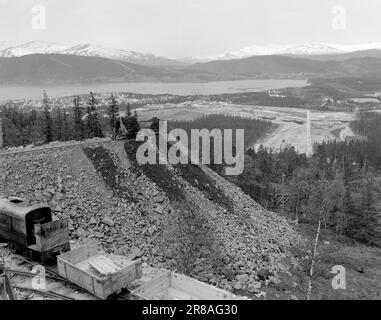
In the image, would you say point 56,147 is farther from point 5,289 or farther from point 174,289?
point 174,289

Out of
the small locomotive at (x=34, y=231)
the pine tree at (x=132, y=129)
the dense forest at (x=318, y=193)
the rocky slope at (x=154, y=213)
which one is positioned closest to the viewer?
the small locomotive at (x=34, y=231)

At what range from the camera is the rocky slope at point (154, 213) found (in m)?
25.5

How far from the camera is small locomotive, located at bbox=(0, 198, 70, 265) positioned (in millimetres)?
19094

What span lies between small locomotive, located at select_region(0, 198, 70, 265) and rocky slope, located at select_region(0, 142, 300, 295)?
512 centimetres

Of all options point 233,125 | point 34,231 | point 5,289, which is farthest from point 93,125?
point 233,125

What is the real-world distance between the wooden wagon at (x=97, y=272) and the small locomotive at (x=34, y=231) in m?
1.69

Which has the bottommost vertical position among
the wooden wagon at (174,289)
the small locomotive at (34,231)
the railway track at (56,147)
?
the wooden wagon at (174,289)

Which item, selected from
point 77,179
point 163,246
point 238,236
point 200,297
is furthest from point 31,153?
point 200,297

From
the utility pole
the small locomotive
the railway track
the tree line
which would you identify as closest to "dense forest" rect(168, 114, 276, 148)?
the tree line

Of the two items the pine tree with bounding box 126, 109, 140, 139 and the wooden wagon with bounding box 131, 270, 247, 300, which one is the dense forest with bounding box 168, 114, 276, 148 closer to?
the pine tree with bounding box 126, 109, 140, 139

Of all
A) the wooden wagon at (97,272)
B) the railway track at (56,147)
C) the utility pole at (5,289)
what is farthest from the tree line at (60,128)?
the utility pole at (5,289)

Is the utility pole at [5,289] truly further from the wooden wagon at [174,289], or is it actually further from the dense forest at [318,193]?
the dense forest at [318,193]

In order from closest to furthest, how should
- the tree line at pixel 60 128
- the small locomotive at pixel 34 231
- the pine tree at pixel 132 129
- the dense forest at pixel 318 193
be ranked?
the small locomotive at pixel 34 231 → the pine tree at pixel 132 129 → the dense forest at pixel 318 193 → the tree line at pixel 60 128
